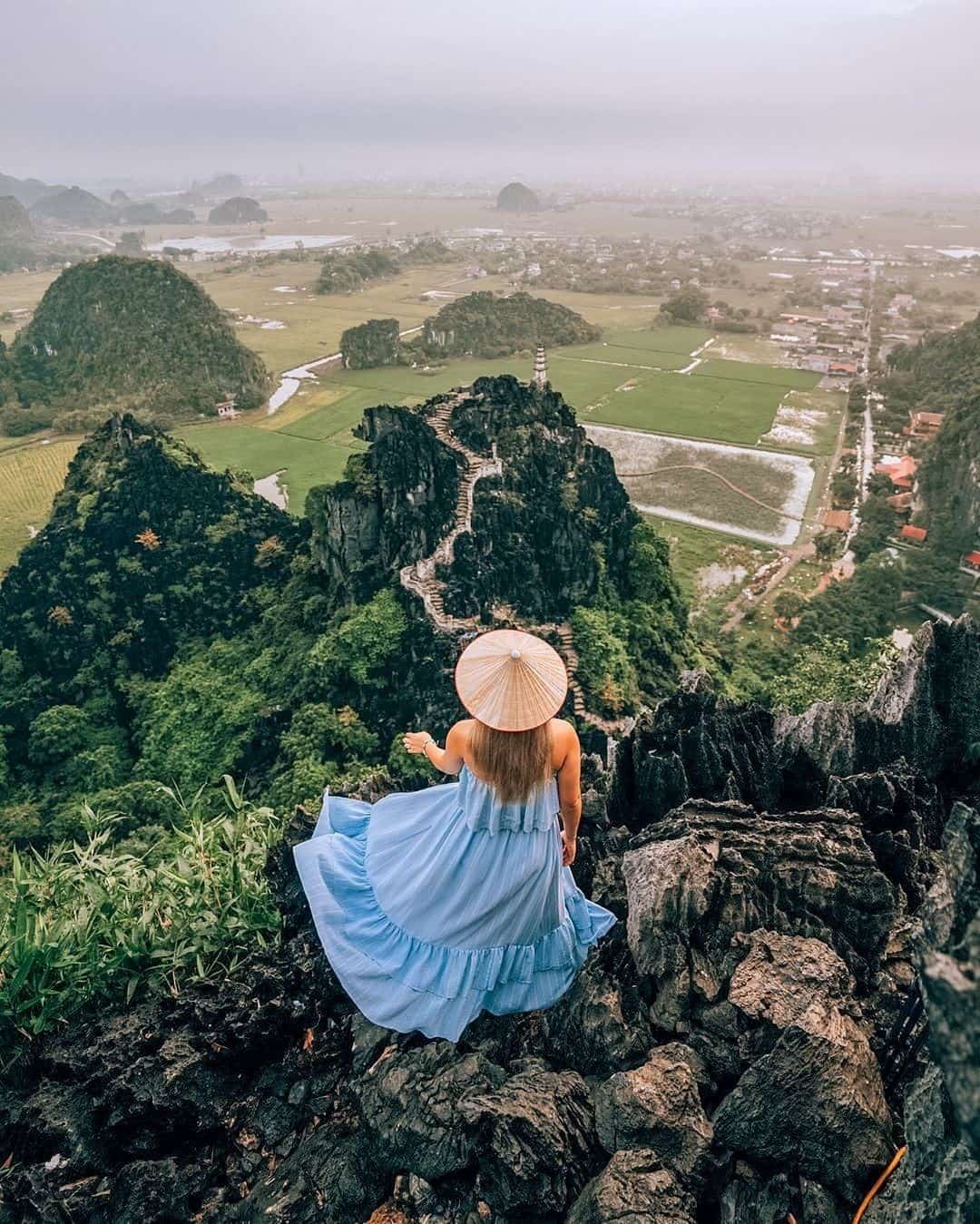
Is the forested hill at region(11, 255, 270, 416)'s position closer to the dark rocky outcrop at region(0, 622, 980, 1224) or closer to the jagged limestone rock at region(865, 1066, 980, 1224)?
the dark rocky outcrop at region(0, 622, 980, 1224)

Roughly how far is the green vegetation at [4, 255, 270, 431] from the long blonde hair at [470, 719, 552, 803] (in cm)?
5005

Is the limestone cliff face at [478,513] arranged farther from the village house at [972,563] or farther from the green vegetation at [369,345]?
the green vegetation at [369,345]

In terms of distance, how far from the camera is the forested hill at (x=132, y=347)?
49.8 meters

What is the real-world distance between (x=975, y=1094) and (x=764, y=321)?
82027mm

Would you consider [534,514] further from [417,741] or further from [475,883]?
[475,883]

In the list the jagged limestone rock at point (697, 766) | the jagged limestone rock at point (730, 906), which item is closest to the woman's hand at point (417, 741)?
the jagged limestone rock at point (730, 906)

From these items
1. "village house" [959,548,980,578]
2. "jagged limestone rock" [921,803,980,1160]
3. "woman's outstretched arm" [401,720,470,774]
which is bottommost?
"village house" [959,548,980,578]

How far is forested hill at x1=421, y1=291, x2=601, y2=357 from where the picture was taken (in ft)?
205

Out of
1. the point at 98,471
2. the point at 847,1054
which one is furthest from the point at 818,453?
the point at 847,1054

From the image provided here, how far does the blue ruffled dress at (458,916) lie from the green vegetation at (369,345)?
56.6 meters

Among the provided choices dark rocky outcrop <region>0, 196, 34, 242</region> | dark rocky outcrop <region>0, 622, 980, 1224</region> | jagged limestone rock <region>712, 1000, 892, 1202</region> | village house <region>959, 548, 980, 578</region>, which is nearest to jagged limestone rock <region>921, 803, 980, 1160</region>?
dark rocky outcrop <region>0, 622, 980, 1224</region>

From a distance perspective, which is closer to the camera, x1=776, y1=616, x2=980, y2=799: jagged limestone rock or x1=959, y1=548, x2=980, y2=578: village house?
x1=776, y1=616, x2=980, y2=799: jagged limestone rock

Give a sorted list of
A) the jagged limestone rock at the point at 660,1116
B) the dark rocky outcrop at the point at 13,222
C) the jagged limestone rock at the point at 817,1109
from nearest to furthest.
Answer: the jagged limestone rock at the point at 817,1109 < the jagged limestone rock at the point at 660,1116 < the dark rocky outcrop at the point at 13,222

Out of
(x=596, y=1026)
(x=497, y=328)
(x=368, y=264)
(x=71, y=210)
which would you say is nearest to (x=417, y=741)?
(x=596, y=1026)
